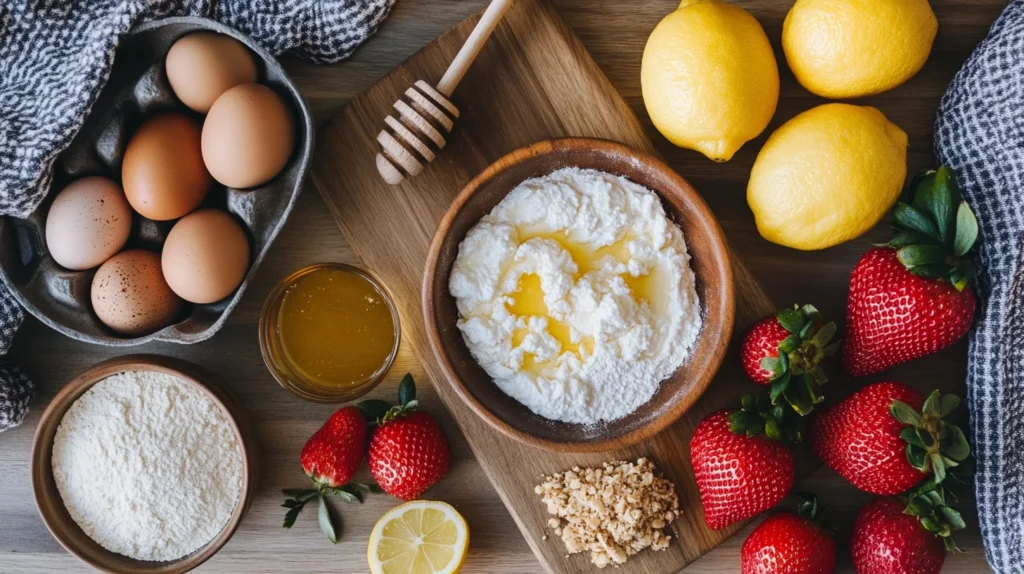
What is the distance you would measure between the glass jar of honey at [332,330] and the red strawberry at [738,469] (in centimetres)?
59

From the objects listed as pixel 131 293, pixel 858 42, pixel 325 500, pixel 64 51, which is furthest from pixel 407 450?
pixel 858 42

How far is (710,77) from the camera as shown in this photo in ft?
4.13

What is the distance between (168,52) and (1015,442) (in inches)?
63.2

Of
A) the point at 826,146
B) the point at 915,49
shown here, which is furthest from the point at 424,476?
the point at 915,49

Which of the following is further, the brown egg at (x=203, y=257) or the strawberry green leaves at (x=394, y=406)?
the strawberry green leaves at (x=394, y=406)

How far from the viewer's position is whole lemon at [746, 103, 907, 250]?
4.15 ft

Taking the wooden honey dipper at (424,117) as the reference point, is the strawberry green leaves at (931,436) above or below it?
below

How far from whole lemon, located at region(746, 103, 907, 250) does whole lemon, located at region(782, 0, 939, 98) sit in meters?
0.05

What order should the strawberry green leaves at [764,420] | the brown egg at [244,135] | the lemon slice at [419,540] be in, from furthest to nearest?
the lemon slice at [419,540] → the strawberry green leaves at [764,420] → the brown egg at [244,135]

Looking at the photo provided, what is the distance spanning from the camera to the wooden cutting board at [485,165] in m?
1.43

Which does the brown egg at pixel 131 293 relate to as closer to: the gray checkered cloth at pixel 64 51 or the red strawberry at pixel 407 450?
the gray checkered cloth at pixel 64 51

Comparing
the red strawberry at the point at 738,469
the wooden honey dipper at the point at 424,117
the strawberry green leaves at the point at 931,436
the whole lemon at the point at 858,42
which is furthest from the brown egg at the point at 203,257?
the strawberry green leaves at the point at 931,436

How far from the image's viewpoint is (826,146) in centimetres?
127

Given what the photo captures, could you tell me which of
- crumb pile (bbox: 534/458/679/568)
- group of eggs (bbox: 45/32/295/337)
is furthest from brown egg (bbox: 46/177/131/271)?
crumb pile (bbox: 534/458/679/568)
